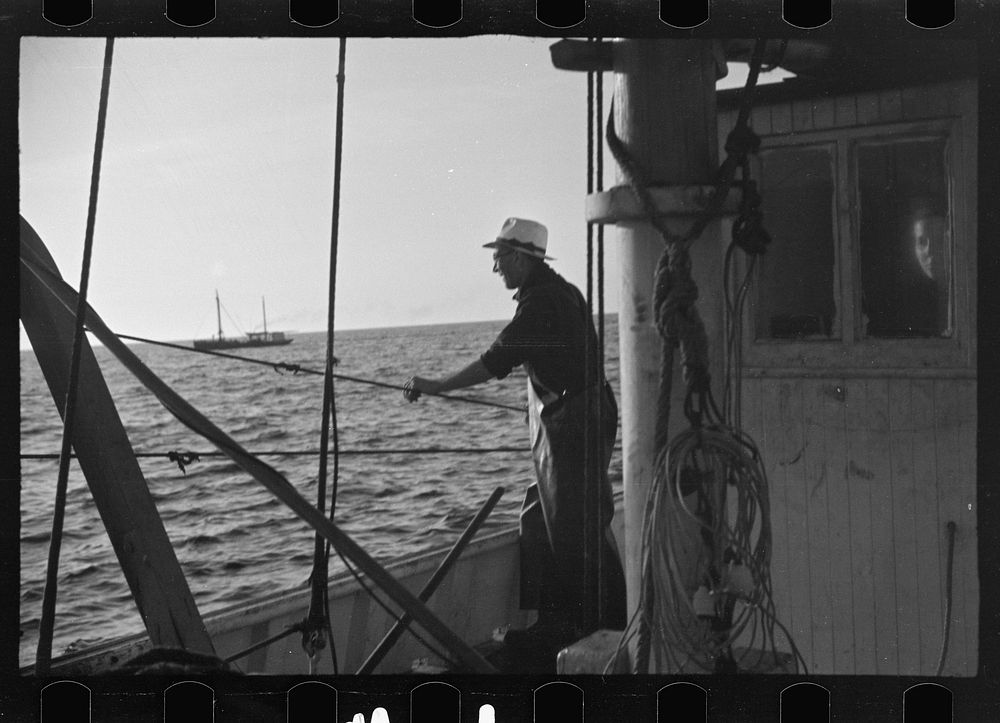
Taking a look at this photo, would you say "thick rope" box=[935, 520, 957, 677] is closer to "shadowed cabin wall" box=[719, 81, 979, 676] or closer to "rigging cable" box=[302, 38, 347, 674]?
"shadowed cabin wall" box=[719, 81, 979, 676]

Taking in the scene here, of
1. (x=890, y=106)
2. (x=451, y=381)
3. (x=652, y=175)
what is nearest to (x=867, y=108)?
(x=890, y=106)

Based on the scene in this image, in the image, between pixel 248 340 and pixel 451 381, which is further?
pixel 248 340

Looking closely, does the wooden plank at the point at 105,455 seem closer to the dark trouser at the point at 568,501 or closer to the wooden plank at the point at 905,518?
the dark trouser at the point at 568,501

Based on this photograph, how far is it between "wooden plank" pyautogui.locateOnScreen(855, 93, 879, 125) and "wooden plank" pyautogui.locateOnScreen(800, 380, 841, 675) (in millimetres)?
974

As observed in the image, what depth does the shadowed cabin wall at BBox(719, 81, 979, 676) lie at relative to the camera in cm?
358

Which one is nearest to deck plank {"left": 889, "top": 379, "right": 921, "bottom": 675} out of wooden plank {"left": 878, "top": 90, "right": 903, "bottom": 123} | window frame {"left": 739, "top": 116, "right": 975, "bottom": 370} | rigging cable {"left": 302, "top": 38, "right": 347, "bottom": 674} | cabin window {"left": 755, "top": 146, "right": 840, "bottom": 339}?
window frame {"left": 739, "top": 116, "right": 975, "bottom": 370}

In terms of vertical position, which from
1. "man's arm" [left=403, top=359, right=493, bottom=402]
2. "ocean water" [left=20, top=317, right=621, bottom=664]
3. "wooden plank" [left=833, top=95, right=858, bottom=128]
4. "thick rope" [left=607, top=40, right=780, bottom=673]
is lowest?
"ocean water" [left=20, top=317, right=621, bottom=664]

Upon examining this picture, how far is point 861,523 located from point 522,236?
1.64 meters

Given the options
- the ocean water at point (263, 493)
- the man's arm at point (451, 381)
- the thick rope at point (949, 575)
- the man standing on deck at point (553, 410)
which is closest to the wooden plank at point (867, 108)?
the man standing on deck at point (553, 410)

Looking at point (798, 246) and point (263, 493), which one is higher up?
point (798, 246)

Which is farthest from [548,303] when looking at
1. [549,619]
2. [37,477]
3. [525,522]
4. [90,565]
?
[90,565]

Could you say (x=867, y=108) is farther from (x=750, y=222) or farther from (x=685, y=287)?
(x=685, y=287)

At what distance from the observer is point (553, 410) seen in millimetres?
3871

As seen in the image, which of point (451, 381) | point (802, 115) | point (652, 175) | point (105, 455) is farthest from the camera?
point (802, 115)
